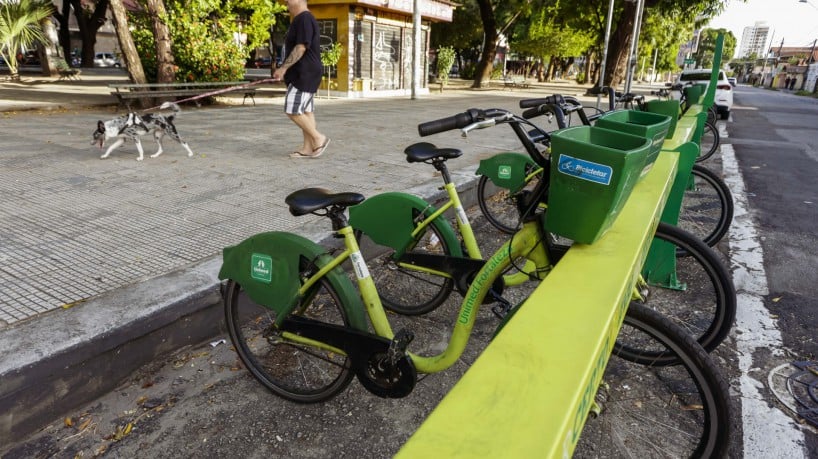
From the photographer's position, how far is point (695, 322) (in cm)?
321

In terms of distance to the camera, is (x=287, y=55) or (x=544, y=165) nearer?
(x=544, y=165)

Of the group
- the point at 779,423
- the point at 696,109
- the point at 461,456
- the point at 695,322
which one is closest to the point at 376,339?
the point at 461,456

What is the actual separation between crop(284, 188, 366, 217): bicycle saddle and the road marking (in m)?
2.03

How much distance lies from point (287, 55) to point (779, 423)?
610cm

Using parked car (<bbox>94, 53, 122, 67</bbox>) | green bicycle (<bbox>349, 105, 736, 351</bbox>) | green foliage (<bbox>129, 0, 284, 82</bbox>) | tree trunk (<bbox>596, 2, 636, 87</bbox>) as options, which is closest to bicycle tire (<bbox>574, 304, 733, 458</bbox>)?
green bicycle (<bbox>349, 105, 736, 351</bbox>)

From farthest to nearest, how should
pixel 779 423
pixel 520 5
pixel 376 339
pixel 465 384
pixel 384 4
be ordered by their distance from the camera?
pixel 520 5
pixel 384 4
pixel 779 423
pixel 376 339
pixel 465 384

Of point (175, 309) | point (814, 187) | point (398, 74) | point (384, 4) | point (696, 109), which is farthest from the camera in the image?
point (398, 74)

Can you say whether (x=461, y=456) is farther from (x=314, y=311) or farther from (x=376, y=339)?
(x=314, y=311)

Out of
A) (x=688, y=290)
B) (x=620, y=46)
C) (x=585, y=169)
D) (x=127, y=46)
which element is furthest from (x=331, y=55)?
(x=585, y=169)

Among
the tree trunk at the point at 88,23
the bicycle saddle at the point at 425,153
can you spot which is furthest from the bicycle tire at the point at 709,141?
the tree trunk at the point at 88,23

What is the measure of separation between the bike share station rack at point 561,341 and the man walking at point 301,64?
4.86 meters

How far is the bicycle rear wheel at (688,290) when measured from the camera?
2680mm

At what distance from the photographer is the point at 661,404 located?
8.04ft

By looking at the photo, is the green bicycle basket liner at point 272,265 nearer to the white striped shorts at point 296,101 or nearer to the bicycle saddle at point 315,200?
the bicycle saddle at point 315,200
